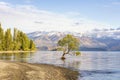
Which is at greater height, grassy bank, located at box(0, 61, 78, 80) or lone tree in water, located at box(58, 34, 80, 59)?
lone tree in water, located at box(58, 34, 80, 59)

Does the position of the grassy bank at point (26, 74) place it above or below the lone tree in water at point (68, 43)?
below

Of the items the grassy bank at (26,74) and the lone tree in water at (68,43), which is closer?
the grassy bank at (26,74)

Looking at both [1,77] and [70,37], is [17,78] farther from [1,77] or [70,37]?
[70,37]

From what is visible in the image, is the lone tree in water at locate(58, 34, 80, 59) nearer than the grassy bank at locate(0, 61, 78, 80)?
No

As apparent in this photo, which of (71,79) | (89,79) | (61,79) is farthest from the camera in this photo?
(89,79)

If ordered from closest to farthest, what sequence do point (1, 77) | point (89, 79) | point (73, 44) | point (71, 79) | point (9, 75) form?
1. point (1, 77)
2. point (9, 75)
3. point (71, 79)
4. point (89, 79)
5. point (73, 44)

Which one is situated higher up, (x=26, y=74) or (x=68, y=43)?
(x=68, y=43)

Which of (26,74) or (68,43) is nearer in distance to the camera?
(26,74)

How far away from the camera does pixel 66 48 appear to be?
131 metres

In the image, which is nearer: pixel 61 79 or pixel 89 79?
pixel 61 79

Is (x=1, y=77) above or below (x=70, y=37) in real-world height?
below

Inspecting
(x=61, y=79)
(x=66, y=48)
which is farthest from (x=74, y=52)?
(x=61, y=79)

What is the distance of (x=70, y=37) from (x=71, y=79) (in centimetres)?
8309

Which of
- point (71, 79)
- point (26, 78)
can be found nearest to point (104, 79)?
point (71, 79)
